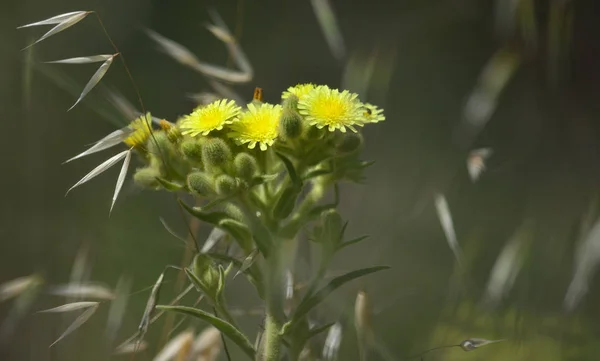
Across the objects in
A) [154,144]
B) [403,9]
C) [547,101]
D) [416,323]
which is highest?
[154,144]

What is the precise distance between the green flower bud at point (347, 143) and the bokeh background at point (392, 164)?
0.81 feet

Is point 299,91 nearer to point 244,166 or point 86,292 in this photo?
point 244,166

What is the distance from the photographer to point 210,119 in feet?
1.94

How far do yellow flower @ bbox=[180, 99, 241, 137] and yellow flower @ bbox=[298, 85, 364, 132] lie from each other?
61 millimetres

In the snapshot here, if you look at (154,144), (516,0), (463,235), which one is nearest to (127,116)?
(154,144)

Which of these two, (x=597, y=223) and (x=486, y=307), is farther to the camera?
(x=486, y=307)

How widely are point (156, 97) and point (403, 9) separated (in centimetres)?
46

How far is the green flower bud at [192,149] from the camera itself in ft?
1.98

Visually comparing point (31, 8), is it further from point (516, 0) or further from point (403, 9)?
point (516, 0)

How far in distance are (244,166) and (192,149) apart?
0.06m

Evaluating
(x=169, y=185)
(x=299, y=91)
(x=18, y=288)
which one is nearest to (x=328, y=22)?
(x=299, y=91)

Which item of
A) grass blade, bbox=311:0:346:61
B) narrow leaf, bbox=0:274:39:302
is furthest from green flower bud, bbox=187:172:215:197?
narrow leaf, bbox=0:274:39:302

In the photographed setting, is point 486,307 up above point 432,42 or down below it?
below

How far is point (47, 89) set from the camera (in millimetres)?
1209
